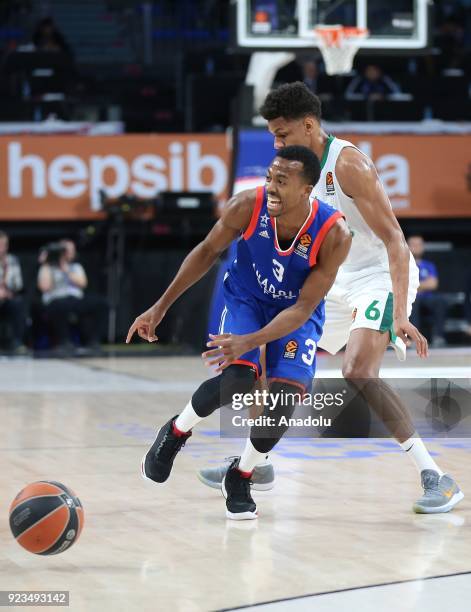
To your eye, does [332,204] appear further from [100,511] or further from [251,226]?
[100,511]

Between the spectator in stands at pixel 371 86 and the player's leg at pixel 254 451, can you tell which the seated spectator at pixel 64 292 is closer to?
the spectator in stands at pixel 371 86

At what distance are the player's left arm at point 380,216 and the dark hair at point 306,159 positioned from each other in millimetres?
453

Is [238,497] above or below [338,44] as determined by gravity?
below

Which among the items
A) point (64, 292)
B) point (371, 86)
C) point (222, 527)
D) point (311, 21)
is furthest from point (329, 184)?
point (371, 86)

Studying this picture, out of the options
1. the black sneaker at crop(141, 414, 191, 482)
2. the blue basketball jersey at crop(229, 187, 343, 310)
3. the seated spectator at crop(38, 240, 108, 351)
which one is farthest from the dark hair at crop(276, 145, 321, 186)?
the seated spectator at crop(38, 240, 108, 351)

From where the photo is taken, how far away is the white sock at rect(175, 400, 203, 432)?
5.07 meters

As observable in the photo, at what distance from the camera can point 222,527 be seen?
4777mm

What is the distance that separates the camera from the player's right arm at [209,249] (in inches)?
199

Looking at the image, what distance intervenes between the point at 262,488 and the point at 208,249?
1.23 m

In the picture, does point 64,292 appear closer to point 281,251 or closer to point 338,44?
point 338,44

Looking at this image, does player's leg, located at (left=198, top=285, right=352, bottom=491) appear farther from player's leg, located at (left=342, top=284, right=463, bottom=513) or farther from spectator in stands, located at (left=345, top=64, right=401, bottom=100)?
spectator in stands, located at (left=345, top=64, right=401, bottom=100)

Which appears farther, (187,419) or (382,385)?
(382,385)

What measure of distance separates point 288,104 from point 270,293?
2.88 ft

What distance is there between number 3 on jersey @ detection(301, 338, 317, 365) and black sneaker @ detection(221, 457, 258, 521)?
1.82ft
